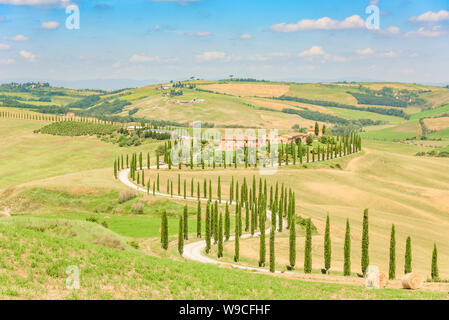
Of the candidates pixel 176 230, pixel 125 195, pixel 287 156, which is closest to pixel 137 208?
pixel 125 195

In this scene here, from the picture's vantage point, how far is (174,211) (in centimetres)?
11425

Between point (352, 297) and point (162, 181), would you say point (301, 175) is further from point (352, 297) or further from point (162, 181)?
point (352, 297)

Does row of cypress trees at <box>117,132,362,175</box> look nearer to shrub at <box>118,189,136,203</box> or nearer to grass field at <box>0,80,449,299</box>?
grass field at <box>0,80,449,299</box>

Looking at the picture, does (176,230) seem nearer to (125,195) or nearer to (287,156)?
(125,195)

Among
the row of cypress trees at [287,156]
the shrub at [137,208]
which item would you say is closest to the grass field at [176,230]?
the shrub at [137,208]

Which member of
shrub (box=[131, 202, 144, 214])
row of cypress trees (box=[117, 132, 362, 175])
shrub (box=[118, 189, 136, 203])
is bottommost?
shrub (box=[131, 202, 144, 214])

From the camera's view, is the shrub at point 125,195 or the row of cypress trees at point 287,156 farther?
the row of cypress trees at point 287,156

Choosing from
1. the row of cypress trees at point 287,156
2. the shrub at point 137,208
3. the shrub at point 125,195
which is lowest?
the shrub at point 137,208

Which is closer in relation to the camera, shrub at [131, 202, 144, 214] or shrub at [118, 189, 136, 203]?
shrub at [131, 202, 144, 214]

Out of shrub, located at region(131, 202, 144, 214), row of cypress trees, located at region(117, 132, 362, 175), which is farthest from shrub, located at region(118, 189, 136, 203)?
row of cypress trees, located at region(117, 132, 362, 175)

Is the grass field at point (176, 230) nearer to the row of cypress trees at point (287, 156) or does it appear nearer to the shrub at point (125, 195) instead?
the shrub at point (125, 195)
